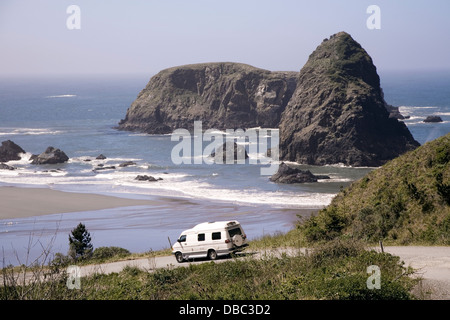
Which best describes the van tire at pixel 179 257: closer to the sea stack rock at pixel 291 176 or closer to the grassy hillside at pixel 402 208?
the grassy hillside at pixel 402 208

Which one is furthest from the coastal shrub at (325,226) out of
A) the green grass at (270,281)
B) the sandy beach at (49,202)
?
the sandy beach at (49,202)

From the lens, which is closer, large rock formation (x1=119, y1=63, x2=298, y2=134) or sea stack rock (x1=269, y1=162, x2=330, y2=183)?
sea stack rock (x1=269, y1=162, x2=330, y2=183)

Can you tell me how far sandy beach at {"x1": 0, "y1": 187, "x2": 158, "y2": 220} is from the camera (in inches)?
1985

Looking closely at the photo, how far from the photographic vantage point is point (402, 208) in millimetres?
26188

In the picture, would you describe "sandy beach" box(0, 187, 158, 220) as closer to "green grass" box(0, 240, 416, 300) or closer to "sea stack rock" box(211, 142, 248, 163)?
"sea stack rock" box(211, 142, 248, 163)

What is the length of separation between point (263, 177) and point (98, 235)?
32.4 m

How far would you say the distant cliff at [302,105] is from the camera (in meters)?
82.4

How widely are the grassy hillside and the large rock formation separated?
3594 inches

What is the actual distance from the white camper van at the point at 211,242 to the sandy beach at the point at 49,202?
1157 inches

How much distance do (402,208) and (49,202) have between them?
38.5 meters

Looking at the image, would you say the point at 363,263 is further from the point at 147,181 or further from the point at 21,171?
the point at 21,171

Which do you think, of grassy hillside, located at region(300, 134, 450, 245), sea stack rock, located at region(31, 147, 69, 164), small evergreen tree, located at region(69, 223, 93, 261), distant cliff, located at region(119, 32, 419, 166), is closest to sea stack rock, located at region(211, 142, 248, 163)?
distant cliff, located at region(119, 32, 419, 166)

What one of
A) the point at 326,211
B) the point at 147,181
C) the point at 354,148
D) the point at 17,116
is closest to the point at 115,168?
the point at 147,181

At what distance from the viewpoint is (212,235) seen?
2316 centimetres
